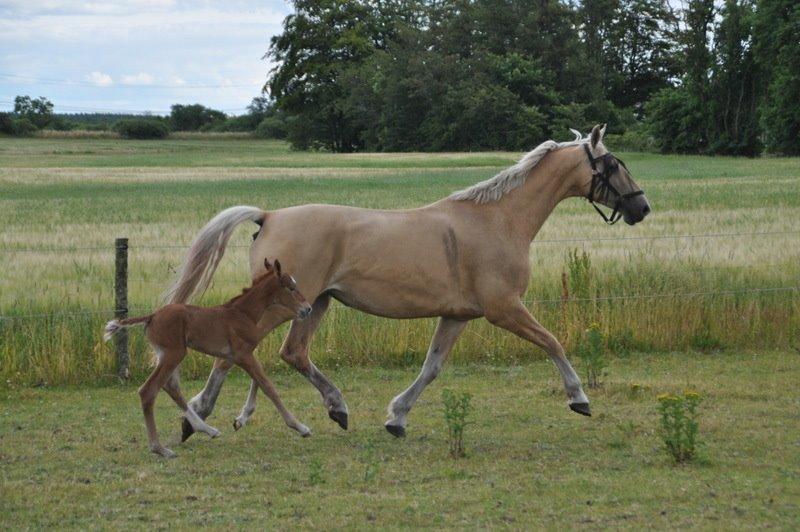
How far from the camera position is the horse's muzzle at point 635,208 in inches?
331

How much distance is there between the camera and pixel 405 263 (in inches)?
304

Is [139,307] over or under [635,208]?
under

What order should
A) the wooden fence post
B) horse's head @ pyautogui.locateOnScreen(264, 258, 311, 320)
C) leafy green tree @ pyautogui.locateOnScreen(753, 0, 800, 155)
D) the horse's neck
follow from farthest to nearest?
leafy green tree @ pyautogui.locateOnScreen(753, 0, 800, 155), the wooden fence post, the horse's neck, horse's head @ pyautogui.locateOnScreen(264, 258, 311, 320)

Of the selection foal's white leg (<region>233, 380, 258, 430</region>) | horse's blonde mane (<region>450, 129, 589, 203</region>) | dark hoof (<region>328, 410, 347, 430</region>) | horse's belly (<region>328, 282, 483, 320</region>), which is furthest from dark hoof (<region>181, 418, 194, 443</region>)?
horse's blonde mane (<region>450, 129, 589, 203</region>)

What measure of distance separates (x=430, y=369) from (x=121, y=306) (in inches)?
141

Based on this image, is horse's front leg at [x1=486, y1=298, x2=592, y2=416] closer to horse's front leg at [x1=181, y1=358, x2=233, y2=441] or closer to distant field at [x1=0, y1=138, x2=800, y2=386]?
horse's front leg at [x1=181, y1=358, x2=233, y2=441]

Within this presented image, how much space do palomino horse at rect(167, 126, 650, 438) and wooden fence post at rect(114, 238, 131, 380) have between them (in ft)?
9.15

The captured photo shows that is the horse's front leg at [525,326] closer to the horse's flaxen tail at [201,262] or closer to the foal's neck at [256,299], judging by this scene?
the foal's neck at [256,299]

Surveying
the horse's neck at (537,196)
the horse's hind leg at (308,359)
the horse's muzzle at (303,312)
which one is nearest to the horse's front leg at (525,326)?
the horse's neck at (537,196)

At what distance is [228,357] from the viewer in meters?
7.23

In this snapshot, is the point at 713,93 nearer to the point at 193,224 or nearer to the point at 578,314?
the point at 193,224

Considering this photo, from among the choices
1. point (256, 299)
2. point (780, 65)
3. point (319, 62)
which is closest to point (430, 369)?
point (256, 299)

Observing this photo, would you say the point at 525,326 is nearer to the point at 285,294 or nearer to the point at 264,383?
the point at 285,294

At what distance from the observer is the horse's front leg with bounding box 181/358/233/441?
747cm
